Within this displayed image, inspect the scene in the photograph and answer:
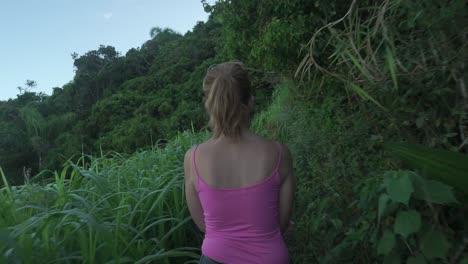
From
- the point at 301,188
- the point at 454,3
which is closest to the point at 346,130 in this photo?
the point at 301,188

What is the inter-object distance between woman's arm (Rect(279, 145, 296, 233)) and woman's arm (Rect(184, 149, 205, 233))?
32 cm

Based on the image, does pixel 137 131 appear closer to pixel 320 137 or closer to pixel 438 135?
pixel 320 137

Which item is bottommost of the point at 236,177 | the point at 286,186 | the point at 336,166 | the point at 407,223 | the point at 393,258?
the point at 336,166

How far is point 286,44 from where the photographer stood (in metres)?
4.53

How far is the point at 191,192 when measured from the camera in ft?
5.63

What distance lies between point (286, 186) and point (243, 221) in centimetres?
23

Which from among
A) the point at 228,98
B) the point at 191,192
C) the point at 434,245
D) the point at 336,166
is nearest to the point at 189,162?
the point at 191,192

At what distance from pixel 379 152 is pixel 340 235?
0.69 metres

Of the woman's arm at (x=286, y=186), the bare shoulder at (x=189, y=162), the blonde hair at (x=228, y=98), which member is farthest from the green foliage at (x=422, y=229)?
the bare shoulder at (x=189, y=162)

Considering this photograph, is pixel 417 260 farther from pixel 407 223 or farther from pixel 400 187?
pixel 400 187

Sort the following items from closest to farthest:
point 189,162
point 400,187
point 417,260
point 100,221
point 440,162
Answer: point 440,162 → point 400,187 → point 417,260 → point 189,162 → point 100,221

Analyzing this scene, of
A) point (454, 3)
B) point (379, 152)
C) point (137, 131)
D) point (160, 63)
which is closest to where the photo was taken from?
point (454, 3)

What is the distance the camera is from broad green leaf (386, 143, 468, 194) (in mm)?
1095

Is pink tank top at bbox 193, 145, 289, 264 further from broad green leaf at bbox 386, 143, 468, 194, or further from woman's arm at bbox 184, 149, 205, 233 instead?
broad green leaf at bbox 386, 143, 468, 194
